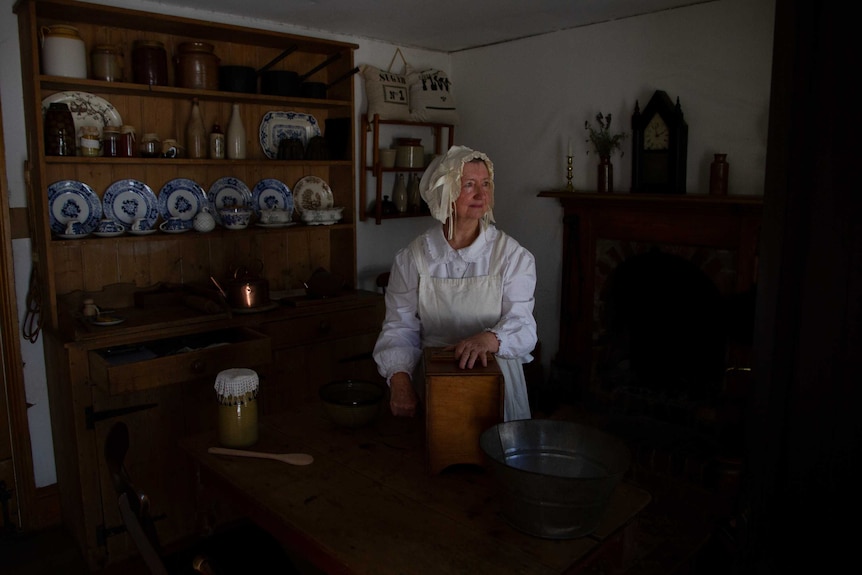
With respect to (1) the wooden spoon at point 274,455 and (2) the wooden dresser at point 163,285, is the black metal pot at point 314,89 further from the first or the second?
(1) the wooden spoon at point 274,455

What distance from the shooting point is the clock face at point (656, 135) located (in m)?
3.30

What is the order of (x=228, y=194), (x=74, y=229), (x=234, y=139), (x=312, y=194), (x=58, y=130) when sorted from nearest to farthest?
(x=58, y=130) → (x=74, y=229) → (x=234, y=139) → (x=228, y=194) → (x=312, y=194)

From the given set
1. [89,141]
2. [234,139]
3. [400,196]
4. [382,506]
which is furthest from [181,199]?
[382,506]

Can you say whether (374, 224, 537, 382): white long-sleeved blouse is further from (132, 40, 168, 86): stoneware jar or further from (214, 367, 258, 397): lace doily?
(132, 40, 168, 86): stoneware jar

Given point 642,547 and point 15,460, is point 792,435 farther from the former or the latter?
point 15,460

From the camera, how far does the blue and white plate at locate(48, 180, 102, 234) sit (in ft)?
9.51

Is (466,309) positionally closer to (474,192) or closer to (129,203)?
(474,192)

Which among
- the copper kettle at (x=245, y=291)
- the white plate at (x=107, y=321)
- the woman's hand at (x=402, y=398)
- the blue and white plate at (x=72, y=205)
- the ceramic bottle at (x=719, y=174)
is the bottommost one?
the woman's hand at (x=402, y=398)

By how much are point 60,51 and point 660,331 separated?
3.21m

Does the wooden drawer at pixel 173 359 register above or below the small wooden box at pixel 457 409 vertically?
below

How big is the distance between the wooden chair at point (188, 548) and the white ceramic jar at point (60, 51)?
177 cm

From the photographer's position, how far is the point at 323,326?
3.27m

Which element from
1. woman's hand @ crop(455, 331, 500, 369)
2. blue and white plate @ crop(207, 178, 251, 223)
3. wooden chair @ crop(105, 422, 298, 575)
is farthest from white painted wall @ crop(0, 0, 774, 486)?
woman's hand @ crop(455, 331, 500, 369)

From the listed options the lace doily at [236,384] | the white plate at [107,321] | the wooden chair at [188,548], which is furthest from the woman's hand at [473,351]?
the white plate at [107,321]
